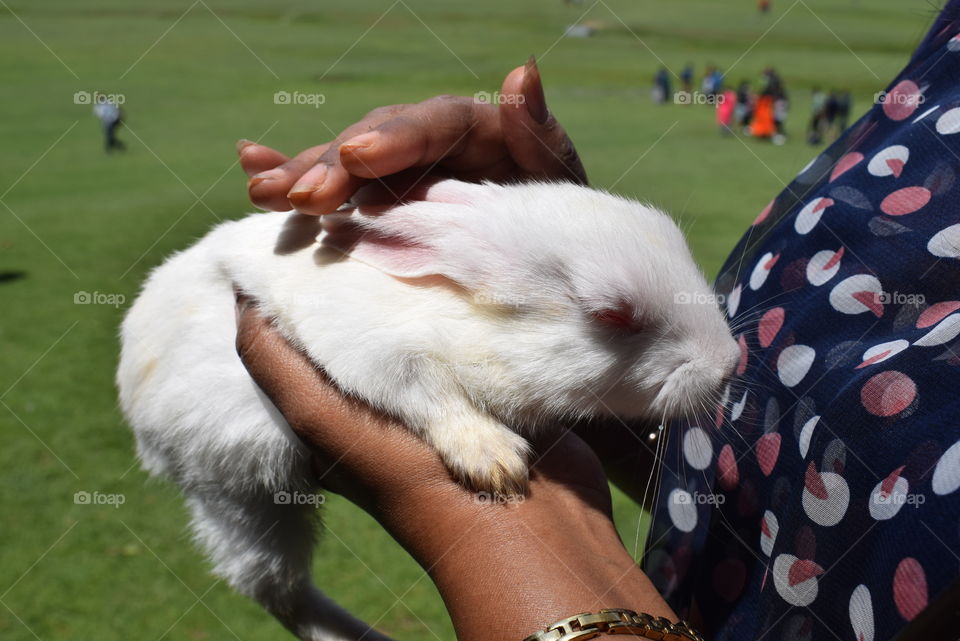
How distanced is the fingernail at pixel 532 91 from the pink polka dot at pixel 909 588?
1.11 metres

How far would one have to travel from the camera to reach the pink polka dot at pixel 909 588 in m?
0.88

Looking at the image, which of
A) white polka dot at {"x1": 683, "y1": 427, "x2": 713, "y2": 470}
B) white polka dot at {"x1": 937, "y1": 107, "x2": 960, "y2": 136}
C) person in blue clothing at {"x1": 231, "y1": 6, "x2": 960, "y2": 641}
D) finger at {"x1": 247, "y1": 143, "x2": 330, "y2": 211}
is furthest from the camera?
finger at {"x1": 247, "y1": 143, "x2": 330, "y2": 211}

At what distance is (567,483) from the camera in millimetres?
1432

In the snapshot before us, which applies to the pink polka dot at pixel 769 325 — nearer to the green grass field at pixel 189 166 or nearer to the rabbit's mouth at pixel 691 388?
the rabbit's mouth at pixel 691 388

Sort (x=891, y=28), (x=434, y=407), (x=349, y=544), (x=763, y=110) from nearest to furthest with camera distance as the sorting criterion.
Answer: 1. (x=434, y=407)
2. (x=349, y=544)
3. (x=763, y=110)
4. (x=891, y=28)

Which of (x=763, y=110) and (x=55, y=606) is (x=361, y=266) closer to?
(x=55, y=606)

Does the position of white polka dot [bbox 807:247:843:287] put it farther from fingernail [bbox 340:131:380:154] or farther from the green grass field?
fingernail [bbox 340:131:380:154]

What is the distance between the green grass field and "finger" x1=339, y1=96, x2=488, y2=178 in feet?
1.42

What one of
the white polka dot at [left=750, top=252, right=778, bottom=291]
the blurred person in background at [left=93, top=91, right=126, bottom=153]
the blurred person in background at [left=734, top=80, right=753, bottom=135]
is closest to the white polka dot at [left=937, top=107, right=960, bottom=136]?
the white polka dot at [left=750, top=252, right=778, bottom=291]

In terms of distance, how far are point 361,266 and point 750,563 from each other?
2.83ft

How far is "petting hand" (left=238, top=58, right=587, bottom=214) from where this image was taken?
1449 mm

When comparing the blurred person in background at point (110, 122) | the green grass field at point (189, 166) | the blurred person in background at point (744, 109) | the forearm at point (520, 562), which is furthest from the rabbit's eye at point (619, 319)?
the blurred person in background at point (744, 109)

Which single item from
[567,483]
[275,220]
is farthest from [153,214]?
[567,483]

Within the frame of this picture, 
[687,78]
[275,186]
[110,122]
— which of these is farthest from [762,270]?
[687,78]
